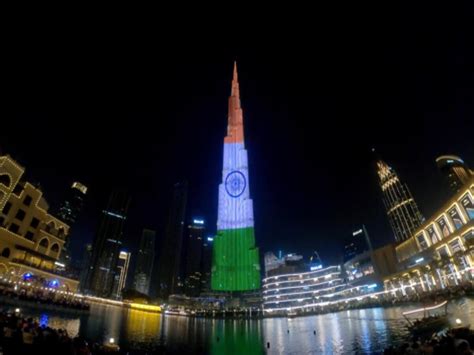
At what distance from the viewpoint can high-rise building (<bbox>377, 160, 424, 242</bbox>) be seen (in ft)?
470

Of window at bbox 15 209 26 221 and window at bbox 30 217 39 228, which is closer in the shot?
window at bbox 15 209 26 221

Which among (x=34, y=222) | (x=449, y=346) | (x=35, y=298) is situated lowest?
(x=449, y=346)

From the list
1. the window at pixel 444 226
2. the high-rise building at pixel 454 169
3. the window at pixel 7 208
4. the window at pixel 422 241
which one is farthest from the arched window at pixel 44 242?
the high-rise building at pixel 454 169

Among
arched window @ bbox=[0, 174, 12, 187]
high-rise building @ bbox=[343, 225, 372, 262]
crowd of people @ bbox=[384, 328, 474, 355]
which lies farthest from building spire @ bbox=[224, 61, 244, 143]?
high-rise building @ bbox=[343, 225, 372, 262]

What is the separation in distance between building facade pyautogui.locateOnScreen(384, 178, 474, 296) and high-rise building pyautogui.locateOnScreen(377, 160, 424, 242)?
2231 inches

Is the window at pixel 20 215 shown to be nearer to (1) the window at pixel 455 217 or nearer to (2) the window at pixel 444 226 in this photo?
(1) the window at pixel 455 217

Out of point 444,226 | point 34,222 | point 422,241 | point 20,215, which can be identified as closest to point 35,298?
point 20,215

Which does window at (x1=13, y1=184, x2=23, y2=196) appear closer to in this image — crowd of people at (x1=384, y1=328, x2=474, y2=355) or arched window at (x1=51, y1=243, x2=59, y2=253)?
arched window at (x1=51, y1=243, x2=59, y2=253)

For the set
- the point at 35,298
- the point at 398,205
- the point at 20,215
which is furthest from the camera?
the point at 398,205

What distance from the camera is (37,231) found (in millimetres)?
60188

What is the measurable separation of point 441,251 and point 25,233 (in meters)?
95.6

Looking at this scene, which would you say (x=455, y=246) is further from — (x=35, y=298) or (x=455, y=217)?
(x=35, y=298)

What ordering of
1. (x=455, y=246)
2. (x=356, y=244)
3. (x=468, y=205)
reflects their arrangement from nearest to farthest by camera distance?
(x=468, y=205)
(x=455, y=246)
(x=356, y=244)

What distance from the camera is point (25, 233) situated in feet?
184
